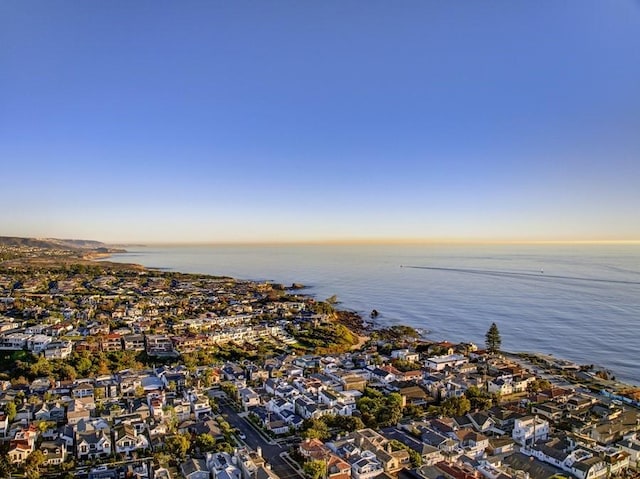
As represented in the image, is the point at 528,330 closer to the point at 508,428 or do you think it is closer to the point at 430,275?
the point at 508,428

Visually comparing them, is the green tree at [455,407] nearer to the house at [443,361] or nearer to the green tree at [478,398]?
the green tree at [478,398]

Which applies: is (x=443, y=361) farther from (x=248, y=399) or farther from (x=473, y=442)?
(x=248, y=399)

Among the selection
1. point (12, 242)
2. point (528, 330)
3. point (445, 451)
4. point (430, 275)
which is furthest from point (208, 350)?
point (12, 242)

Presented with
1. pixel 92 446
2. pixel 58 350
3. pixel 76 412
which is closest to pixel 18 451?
pixel 92 446

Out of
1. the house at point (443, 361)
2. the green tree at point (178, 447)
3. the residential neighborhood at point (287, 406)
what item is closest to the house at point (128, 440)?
the residential neighborhood at point (287, 406)

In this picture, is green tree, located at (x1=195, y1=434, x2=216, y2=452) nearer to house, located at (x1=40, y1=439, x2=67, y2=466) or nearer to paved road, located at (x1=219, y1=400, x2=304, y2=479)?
paved road, located at (x1=219, y1=400, x2=304, y2=479)
